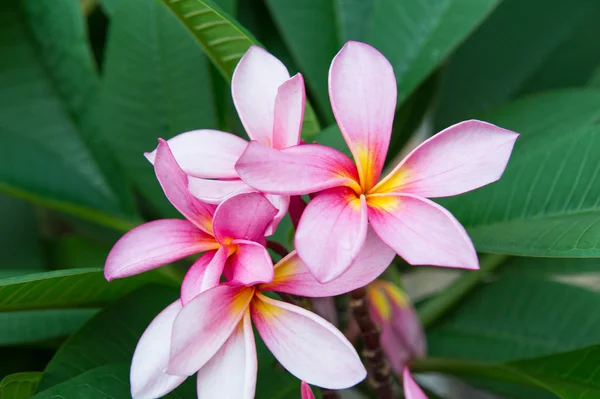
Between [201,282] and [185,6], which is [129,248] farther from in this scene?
[185,6]

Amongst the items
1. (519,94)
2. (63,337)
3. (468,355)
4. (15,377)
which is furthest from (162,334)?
(519,94)

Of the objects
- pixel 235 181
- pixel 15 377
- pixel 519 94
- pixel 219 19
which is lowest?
pixel 15 377

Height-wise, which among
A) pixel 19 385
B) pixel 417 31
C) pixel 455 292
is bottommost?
pixel 19 385

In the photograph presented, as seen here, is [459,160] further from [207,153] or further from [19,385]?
[19,385]

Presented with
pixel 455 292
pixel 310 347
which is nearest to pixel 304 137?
pixel 310 347

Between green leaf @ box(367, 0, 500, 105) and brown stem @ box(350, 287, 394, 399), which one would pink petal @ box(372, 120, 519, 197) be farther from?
green leaf @ box(367, 0, 500, 105)


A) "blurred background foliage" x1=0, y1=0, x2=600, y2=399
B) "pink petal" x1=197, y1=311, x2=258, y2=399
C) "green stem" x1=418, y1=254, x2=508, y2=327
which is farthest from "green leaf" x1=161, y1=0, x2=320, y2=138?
"green stem" x1=418, y1=254, x2=508, y2=327
